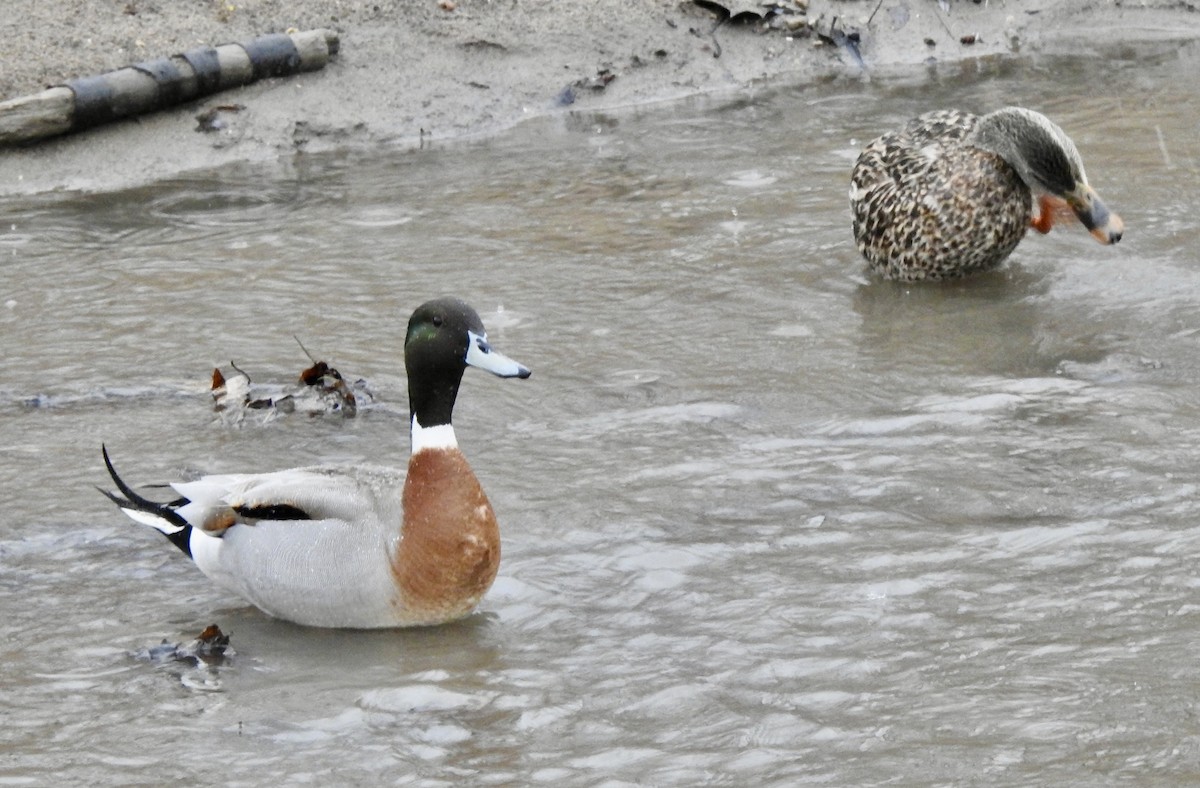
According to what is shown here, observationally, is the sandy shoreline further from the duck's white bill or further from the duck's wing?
the duck's white bill

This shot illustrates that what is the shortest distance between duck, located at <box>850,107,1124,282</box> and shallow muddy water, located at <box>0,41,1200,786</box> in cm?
18

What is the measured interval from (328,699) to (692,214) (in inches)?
180

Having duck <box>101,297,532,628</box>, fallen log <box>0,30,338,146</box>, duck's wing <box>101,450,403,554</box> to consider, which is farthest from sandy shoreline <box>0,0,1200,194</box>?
duck <box>101,297,532,628</box>

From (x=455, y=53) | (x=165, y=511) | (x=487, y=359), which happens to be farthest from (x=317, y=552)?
(x=455, y=53)

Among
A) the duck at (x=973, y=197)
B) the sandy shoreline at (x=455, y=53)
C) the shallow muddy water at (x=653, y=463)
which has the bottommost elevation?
the shallow muddy water at (x=653, y=463)

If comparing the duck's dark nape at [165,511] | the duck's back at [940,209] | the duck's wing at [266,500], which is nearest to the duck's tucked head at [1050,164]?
the duck's back at [940,209]

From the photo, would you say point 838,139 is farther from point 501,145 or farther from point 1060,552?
point 1060,552

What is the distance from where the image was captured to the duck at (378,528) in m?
4.67

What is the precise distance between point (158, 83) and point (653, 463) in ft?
16.8

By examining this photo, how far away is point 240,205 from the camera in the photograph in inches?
349

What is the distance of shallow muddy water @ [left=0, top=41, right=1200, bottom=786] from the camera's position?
398cm

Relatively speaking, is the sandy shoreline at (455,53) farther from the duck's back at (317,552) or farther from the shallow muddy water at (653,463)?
the duck's back at (317,552)

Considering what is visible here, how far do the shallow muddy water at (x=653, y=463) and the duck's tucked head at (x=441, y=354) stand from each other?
0.55 metres

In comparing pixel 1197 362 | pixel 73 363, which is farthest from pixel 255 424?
pixel 1197 362
